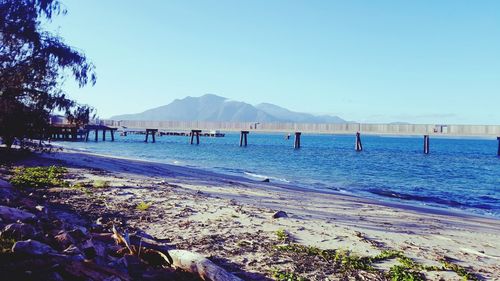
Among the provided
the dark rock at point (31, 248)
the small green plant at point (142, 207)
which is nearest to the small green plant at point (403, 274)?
the dark rock at point (31, 248)

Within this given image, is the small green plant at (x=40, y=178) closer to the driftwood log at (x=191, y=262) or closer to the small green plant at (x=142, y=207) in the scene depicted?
the small green plant at (x=142, y=207)

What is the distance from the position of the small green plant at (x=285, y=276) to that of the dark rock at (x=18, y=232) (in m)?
3.51

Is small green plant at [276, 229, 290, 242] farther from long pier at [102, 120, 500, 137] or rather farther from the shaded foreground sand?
long pier at [102, 120, 500, 137]

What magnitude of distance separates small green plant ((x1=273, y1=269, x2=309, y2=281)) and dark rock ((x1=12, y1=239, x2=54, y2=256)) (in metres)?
3.13

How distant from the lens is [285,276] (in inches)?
239

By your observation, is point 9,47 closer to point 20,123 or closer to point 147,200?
point 20,123

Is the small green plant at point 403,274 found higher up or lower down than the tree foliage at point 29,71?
lower down

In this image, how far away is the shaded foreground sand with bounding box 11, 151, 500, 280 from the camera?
7064 millimetres

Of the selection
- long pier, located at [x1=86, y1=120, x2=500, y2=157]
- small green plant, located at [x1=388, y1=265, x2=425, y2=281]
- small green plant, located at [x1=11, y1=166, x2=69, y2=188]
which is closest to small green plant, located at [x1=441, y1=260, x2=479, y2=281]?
small green plant, located at [x1=388, y1=265, x2=425, y2=281]

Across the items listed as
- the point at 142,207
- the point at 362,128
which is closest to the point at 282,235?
the point at 142,207

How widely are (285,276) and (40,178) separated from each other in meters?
12.0

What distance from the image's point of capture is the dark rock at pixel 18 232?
5.54m

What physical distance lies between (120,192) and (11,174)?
5787 millimetres

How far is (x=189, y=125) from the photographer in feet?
279
